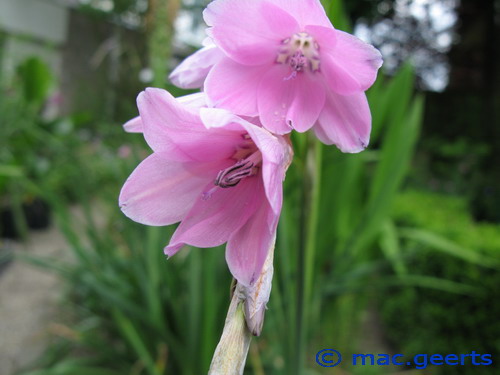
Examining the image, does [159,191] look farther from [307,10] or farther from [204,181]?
[307,10]

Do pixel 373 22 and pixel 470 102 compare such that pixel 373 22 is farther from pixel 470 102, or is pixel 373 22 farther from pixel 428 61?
pixel 470 102

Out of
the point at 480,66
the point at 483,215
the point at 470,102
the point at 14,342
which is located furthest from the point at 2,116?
the point at 480,66

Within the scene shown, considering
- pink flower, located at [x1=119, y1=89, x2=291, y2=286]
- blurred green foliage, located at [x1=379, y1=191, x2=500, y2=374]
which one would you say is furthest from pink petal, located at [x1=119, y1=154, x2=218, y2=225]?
blurred green foliage, located at [x1=379, y1=191, x2=500, y2=374]

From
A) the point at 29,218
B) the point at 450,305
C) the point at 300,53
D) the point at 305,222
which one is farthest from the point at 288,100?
the point at 29,218

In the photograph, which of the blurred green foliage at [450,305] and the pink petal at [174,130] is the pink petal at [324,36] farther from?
the blurred green foliage at [450,305]

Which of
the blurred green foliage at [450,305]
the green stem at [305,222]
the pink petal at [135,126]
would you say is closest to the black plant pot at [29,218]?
the blurred green foliage at [450,305]

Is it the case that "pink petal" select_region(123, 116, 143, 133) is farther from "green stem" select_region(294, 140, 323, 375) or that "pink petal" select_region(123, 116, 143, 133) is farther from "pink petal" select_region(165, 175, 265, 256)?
"green stem" select_region(294, 140, 323, 375)
